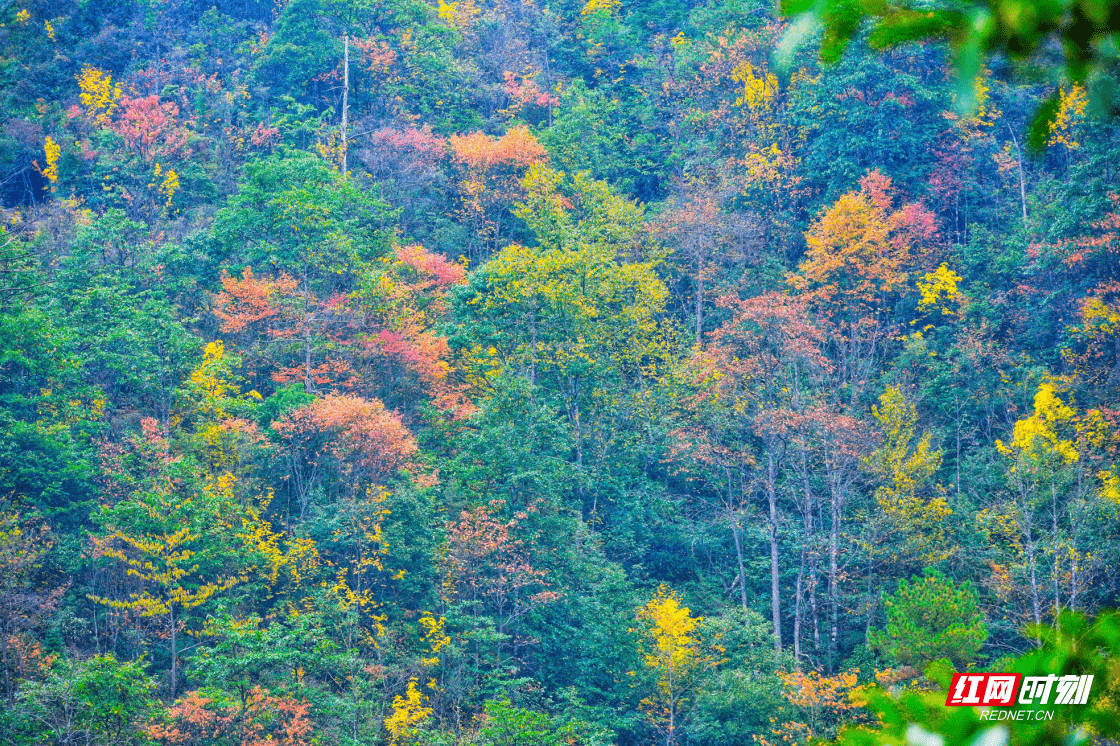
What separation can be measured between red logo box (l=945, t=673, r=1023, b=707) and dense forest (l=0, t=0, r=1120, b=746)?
1236 centimetres

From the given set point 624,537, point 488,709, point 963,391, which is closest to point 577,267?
point 624,537

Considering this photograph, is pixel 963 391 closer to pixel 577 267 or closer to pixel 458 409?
pixel 577 267

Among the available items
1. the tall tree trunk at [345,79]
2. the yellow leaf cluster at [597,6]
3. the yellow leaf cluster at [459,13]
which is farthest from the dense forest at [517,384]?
the yellow leaf cluster at [597,6]

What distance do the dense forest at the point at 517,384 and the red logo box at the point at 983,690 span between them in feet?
40.6

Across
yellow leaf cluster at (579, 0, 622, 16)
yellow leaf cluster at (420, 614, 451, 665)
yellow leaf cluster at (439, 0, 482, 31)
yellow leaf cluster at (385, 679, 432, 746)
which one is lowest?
yellow leaf cluster at (385, 679, 432, 746)

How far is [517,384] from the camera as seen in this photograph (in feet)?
60.1

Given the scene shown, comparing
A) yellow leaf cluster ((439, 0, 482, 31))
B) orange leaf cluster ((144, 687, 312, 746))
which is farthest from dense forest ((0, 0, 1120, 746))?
yellow leaf cluster ((439, 0, 482, 31))

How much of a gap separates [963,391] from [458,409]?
12.9m

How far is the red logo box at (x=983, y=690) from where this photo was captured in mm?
1750

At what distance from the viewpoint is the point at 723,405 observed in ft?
68.4

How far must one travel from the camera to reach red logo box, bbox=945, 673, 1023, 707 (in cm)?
175

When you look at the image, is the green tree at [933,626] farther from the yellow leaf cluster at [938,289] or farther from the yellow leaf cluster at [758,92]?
the yellow leaf cluster at [758,92]

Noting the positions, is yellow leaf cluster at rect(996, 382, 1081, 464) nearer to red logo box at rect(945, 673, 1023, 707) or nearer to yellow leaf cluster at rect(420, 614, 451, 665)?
yellow leaf cluster at rect(420, 614, 451, 665)

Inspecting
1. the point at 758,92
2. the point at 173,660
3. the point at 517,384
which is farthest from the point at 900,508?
the point at 758,92
